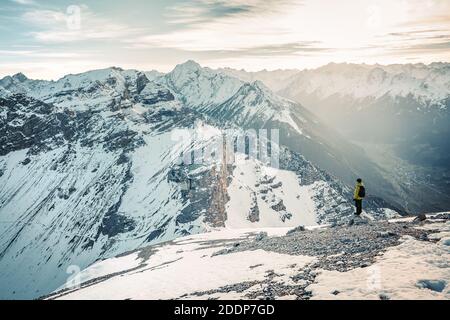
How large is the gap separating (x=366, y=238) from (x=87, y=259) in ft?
604

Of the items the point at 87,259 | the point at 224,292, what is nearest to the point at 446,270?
the point at 224,292

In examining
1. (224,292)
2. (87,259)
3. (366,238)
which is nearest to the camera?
(224,292)

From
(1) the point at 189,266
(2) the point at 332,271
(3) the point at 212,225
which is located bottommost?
(3) the point at 212,225

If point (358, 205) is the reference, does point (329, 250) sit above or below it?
below

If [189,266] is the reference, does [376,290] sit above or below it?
above

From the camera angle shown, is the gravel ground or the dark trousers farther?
the dark trousers

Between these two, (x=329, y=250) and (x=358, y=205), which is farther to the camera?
(x=358, y=205)

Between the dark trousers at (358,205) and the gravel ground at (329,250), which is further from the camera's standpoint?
the dark trousers at (358,205)
